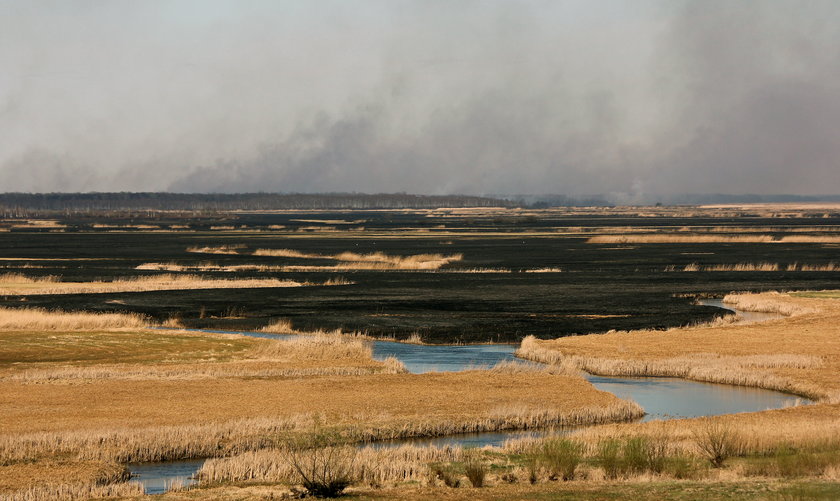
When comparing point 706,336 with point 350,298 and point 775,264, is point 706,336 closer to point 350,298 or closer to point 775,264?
point 350,298

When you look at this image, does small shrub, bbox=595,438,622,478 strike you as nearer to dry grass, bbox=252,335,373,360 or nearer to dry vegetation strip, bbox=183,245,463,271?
dry grass, bbox=252,335,373,360

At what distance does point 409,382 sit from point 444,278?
172 feet

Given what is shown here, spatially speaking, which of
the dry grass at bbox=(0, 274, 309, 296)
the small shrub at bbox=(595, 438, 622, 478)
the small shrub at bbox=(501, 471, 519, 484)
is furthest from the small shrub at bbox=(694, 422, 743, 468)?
the dry grass at bbox=(0, 274, 309, 296)

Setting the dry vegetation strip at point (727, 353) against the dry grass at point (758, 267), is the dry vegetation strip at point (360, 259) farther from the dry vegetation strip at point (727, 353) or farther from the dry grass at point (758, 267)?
the dry vegetation strip at point (727, 353)

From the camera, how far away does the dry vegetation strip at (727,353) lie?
39281mm

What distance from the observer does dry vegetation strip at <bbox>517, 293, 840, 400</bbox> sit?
39.3 m

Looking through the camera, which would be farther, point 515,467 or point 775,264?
point 775,264

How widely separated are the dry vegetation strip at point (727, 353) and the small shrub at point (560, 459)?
1483 centimetres

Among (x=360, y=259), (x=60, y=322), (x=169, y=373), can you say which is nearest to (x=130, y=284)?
(x=60, y=322)

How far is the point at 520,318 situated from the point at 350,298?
1617 cm

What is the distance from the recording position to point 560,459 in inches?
891

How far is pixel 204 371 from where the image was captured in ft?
129

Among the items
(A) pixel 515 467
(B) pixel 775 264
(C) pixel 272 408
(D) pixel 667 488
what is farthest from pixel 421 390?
(B) pixel 775 264

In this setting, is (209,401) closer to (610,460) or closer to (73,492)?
(73,492)
